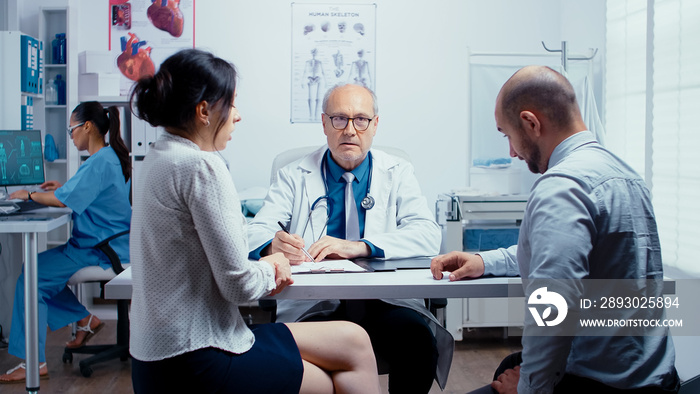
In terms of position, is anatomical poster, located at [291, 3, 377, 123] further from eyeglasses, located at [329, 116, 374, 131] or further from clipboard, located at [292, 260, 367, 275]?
clipboard, located at [292, 260, 367, 275]

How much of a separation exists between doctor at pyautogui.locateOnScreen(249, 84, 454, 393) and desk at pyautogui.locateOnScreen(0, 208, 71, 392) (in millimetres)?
1035

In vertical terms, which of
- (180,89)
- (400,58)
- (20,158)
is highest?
(400,58)

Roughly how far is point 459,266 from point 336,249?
0.41m

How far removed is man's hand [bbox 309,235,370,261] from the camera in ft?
5.89

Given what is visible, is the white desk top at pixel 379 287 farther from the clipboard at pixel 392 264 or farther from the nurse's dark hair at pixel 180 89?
the nurse's dark hair at pixel 180 89

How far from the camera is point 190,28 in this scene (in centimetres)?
417

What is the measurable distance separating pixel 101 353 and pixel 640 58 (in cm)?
292

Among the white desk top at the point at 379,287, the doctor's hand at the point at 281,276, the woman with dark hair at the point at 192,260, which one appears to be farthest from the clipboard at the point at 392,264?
the woman with dark hair at the point at 192,260

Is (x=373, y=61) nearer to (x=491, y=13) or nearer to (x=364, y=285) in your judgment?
(x=491, y=13)

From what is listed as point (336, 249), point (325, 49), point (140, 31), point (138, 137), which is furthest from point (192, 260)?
point (140, 31)

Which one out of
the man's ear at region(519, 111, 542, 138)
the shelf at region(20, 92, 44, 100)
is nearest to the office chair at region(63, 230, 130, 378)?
the shelf at region(20, 92, 44, 100)

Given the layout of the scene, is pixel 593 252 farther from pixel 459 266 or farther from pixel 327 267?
pixel 327 267

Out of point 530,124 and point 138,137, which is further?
point 138,137

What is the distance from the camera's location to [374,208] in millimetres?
2146
